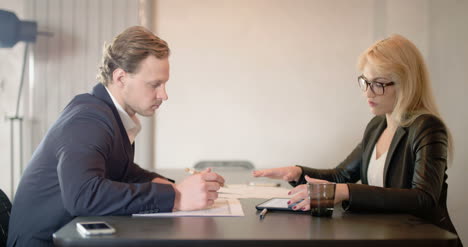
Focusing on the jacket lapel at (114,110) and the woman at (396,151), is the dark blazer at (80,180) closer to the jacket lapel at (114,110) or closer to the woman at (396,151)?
the jacket lapel at (114,110)

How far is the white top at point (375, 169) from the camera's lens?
2219mm

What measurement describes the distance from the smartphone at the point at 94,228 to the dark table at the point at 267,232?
0.01 m

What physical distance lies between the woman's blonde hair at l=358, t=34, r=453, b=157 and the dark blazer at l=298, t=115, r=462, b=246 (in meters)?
0.11

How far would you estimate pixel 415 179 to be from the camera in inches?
73.5

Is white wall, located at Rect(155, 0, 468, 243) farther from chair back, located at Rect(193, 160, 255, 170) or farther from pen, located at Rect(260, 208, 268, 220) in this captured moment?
pen, located at Rect(260, 208, 268, 220)

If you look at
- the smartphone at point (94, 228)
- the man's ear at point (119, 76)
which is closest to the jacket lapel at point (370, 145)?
the man's ear at point (119, 76)

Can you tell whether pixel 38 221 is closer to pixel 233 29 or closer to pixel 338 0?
pixel 233 29

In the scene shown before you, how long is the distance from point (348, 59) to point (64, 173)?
2.83 m

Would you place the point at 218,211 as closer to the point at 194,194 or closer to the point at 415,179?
the point at 194,194

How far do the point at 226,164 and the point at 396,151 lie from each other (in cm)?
203

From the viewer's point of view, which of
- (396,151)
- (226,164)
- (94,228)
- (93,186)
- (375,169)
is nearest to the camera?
(94,228)

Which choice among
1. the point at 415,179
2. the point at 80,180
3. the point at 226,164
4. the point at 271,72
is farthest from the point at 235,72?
the point at 80,180

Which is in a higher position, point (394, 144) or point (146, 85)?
point (146, 85)

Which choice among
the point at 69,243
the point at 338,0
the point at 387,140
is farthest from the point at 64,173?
the point at 338,0
